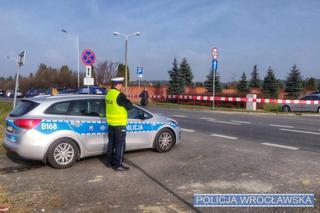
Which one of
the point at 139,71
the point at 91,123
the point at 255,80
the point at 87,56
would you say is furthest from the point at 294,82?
the point at 91,123

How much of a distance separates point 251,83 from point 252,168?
173 feet

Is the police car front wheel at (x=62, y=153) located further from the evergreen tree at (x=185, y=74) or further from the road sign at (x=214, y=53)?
the evergreen tree at (x=185, y=74)

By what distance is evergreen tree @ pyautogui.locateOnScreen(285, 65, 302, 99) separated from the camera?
48.0m

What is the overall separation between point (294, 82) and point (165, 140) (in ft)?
145

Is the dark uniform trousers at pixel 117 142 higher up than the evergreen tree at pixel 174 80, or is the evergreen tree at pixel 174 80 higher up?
the evergreen tree at pixel 174 80

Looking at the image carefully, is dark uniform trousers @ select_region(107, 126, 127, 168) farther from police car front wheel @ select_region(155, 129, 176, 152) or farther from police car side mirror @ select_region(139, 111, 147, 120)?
police car front wheel @ select_region(155, 129, 176, 152)

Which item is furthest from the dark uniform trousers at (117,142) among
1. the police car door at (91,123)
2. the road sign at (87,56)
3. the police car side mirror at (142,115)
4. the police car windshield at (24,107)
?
the road sign at (87,56)

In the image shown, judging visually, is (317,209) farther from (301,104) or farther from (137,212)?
(301,104)

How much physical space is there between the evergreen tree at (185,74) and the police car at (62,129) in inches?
1576

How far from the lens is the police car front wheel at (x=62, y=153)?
670cm

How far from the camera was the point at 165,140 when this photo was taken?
855cm

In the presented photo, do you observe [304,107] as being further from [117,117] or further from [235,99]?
[117,117]

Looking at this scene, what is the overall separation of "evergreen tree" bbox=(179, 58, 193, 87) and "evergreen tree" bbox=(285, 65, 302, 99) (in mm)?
14524

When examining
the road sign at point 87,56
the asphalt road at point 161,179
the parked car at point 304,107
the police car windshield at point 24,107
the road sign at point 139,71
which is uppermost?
the road sign at point 139,71
